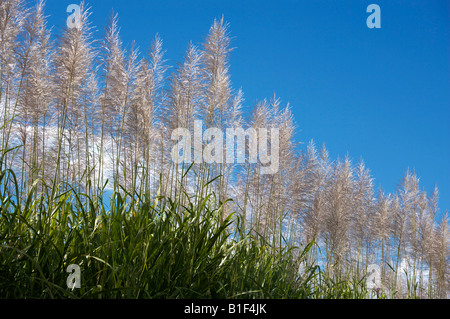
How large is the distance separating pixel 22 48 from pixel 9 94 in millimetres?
477

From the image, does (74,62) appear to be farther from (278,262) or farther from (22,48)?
(278,262)

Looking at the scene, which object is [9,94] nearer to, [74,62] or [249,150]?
[74,62]

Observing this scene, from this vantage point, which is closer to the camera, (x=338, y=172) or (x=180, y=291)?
(x=180, y=291)

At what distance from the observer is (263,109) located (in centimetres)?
498

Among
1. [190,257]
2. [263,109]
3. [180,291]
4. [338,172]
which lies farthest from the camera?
[338,172]

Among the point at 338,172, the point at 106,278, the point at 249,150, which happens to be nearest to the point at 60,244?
the point at 106,278

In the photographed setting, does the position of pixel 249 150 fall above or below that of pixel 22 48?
below

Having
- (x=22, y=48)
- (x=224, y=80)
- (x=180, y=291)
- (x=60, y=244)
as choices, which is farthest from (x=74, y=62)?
(x=180, y=291)

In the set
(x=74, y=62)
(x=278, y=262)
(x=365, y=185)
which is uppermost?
(x=74, y=62)

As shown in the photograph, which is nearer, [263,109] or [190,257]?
[190,257]
